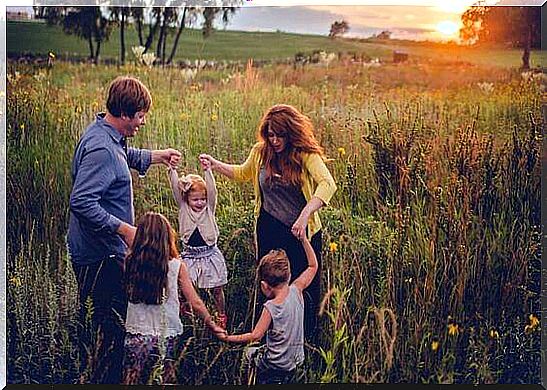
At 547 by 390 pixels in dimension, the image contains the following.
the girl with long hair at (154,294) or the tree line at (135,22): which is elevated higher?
the tree line at (135,22)

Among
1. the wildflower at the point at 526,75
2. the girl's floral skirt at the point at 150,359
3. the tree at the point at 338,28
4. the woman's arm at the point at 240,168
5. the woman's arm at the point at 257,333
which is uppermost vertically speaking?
the tree at the point at 338,28

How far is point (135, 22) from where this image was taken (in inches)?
303

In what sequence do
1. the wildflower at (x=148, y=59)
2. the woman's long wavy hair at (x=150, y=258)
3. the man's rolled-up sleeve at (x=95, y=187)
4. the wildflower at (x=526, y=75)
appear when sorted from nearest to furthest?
1. the man's rolled-up sleeve at (x=95, y=187)
2. the woman's long wavy hair at (x=150, y=258)
3. the wildflower at (x=148, y=59)
4. the wildflower at (x=526, y=75)

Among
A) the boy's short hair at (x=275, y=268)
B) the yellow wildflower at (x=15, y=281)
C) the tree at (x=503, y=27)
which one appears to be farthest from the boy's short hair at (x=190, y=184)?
the tree at (x=503, y=27)

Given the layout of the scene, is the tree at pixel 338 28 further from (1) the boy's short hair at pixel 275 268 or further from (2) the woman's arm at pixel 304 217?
(1) the boy's short hair at pixel 275 268

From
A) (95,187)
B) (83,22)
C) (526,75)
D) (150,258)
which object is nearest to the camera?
(95,187)

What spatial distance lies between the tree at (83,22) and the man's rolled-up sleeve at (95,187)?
2.20 feet

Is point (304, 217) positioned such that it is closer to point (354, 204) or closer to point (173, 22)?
point (354, 204)

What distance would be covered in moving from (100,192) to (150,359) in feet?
3.77

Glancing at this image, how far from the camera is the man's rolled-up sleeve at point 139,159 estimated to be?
298 inches

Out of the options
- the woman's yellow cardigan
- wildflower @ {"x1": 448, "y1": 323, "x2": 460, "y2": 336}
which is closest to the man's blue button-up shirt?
the woman's yellow cardigan

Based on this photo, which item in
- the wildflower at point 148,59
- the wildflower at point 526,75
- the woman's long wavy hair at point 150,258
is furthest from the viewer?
the wildflower at point 526,75

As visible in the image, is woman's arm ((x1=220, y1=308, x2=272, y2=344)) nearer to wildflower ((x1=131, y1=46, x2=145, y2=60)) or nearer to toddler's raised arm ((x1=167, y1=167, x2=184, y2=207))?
toddler's raised arm ((x1=167, y1=167, x2=184, y2=207))

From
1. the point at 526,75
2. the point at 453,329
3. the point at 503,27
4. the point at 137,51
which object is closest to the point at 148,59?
the point at 137,51
